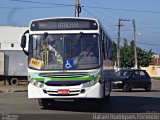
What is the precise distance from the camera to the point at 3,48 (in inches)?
1564

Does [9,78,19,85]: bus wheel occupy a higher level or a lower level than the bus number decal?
lower

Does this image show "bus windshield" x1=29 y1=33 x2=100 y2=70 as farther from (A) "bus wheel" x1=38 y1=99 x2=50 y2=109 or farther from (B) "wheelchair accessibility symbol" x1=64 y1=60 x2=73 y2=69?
(A) "bus wheel" x1=38 y1=99 x2=50 y2=109

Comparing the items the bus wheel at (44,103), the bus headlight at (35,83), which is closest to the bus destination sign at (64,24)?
the bus headlight at (35,83)

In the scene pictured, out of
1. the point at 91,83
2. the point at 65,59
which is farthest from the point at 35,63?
the point at 91,83

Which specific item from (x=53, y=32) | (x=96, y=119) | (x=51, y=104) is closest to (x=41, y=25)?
(x=53, y=32)

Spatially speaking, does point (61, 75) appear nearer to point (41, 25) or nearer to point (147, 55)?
point (41, 25)

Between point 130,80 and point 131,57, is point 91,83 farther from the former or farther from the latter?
point 131,57

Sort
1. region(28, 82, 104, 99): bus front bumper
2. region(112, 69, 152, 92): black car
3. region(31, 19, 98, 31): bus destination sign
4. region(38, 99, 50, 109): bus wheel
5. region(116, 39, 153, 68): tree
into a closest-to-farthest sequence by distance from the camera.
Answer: region(28, 82, 104, 99): bus front bumper < region(31, 19, 98, 31): bus destination sign < region(38, 99, 50, 109): bus wheel < region(112, 69, 152, 92): black car < region(116, 39, 153, 68): tree

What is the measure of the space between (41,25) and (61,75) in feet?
6.61

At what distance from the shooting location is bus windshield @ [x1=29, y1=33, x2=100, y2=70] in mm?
15508

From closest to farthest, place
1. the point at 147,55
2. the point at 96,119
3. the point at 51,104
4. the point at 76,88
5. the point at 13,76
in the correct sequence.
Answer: the point at 96,119
the point at 76,88
the point at 51,104
the point at 13,76
the point at 147,55

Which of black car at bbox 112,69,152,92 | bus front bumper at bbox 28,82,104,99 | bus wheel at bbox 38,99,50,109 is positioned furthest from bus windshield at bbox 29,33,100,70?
black car at bbox 112,69,152,92

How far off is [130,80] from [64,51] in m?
15.4

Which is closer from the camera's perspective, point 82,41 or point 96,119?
point 96,119
